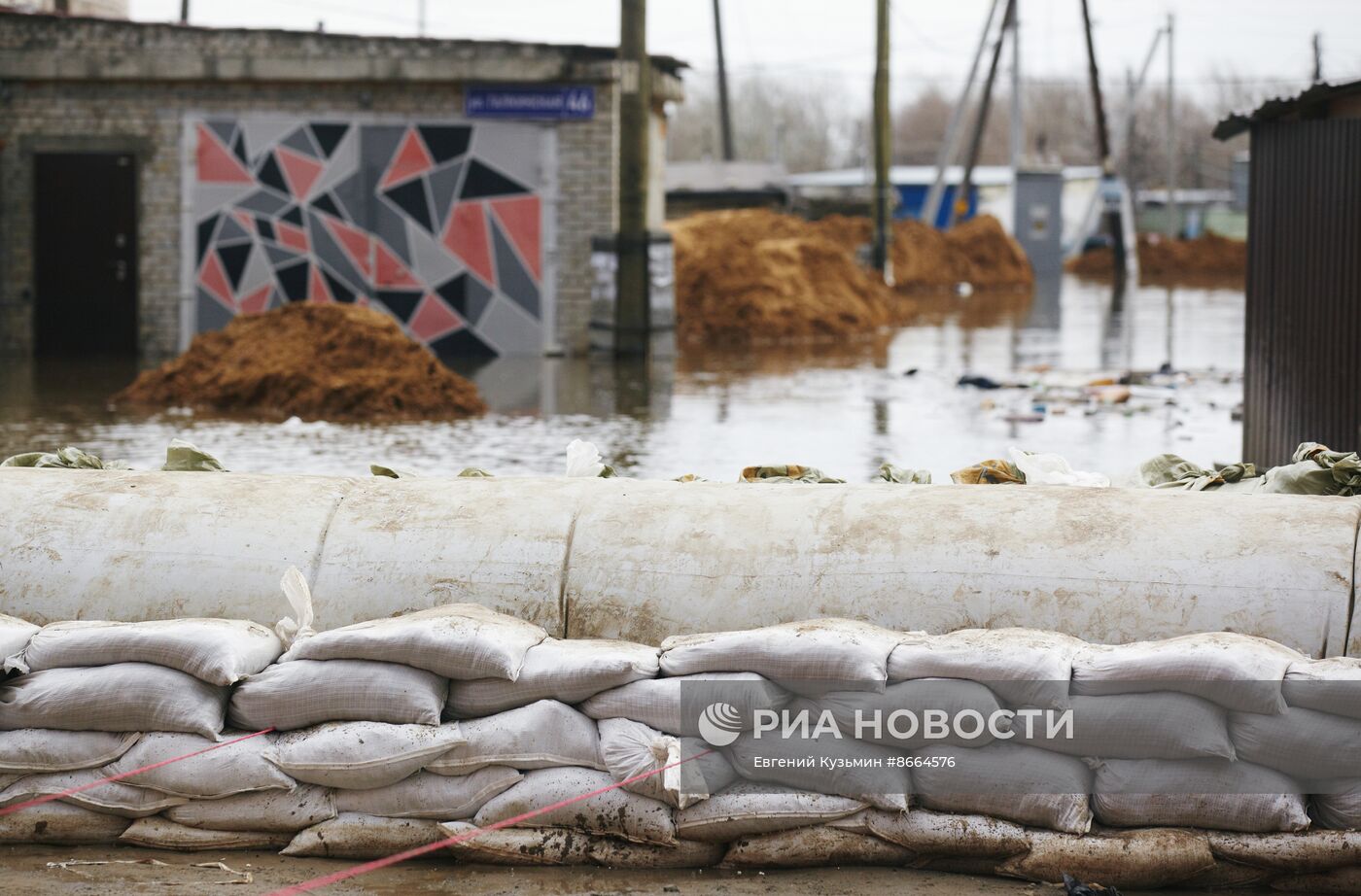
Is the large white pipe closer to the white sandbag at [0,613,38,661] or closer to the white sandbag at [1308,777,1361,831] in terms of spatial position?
the white sandbag at [0,613,38,661]

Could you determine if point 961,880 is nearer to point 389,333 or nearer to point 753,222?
point 389,333

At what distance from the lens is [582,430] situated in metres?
13.0

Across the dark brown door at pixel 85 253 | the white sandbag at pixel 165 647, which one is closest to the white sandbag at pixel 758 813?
the white sandbag at pixel 165 647

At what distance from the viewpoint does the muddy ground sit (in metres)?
4.05

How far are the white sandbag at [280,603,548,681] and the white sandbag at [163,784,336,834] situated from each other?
1.19ft

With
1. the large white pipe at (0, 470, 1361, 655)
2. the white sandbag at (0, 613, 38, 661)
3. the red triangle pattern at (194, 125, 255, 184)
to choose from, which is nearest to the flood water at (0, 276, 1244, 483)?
the red triangle pattern at (194, 125, 255, 184)

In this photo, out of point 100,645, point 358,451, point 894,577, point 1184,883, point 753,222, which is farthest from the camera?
point 753,222

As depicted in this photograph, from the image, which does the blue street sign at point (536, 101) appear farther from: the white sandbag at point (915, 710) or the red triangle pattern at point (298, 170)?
the white sandbag at point (915, 710)

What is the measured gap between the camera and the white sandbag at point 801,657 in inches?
167

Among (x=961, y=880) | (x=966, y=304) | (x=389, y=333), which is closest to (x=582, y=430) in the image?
(x=389, y=333)

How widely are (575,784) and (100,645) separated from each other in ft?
4.36

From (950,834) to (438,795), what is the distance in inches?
50.6

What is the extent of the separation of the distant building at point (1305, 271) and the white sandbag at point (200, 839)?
583cm

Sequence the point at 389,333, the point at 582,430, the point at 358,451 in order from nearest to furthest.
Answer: the point at 358,451, the point at 582,430, the point at 389,333
